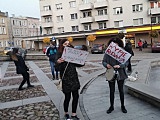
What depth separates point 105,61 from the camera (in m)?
4.84

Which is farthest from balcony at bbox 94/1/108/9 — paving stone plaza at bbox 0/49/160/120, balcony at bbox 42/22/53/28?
paving stone plaza at bbox 0/49/160/120

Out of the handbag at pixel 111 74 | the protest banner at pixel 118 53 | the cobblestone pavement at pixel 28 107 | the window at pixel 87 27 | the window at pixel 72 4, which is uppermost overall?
the window at pixel 72 4

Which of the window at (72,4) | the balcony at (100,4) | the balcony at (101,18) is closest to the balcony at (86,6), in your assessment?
the balcony at (100,4)

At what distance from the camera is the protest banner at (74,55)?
4.36m

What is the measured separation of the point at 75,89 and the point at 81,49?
874 mm

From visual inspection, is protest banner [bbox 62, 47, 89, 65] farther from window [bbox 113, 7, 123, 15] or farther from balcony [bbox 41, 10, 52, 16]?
balcony [bbox 41, 10, 52, 16]

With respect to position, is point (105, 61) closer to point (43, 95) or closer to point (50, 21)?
point (43, 95)

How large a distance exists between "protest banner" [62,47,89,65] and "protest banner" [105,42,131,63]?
64cm

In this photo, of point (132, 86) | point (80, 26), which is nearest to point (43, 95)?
point (132, 86)

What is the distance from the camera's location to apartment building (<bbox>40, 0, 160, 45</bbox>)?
36031 mm

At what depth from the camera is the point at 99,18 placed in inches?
1598

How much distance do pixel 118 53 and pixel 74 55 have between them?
1011mm

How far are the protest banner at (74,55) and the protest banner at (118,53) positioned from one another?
0.64 metres

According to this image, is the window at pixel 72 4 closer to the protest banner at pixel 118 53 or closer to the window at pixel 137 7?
the window at pixel 137 7
